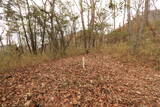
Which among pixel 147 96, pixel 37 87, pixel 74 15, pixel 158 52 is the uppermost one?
pixel 74 15

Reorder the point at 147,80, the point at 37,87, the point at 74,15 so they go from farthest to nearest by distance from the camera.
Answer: the point at 74,15, the point at 147,80, the point at 37,87

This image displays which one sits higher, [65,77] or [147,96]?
[65,77]

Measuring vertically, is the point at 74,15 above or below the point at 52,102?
above

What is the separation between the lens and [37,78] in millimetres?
3535

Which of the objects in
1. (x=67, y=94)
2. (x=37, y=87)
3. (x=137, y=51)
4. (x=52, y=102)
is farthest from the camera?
(x=137, y=51)

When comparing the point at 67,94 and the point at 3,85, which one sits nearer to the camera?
the point at 67,94

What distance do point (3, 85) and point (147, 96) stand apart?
11.7 feet

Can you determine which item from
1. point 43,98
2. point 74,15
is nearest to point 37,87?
point 43,98

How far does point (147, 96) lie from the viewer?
9.26ft

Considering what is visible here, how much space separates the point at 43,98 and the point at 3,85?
4.41 feet

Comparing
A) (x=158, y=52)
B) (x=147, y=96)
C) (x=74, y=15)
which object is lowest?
(x=147, y=96)

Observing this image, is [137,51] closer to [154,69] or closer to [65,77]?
[154,69]

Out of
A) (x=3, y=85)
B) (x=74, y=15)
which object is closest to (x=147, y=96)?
(x=3, y=85)

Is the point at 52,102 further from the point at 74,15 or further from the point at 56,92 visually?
the point at 74,15
